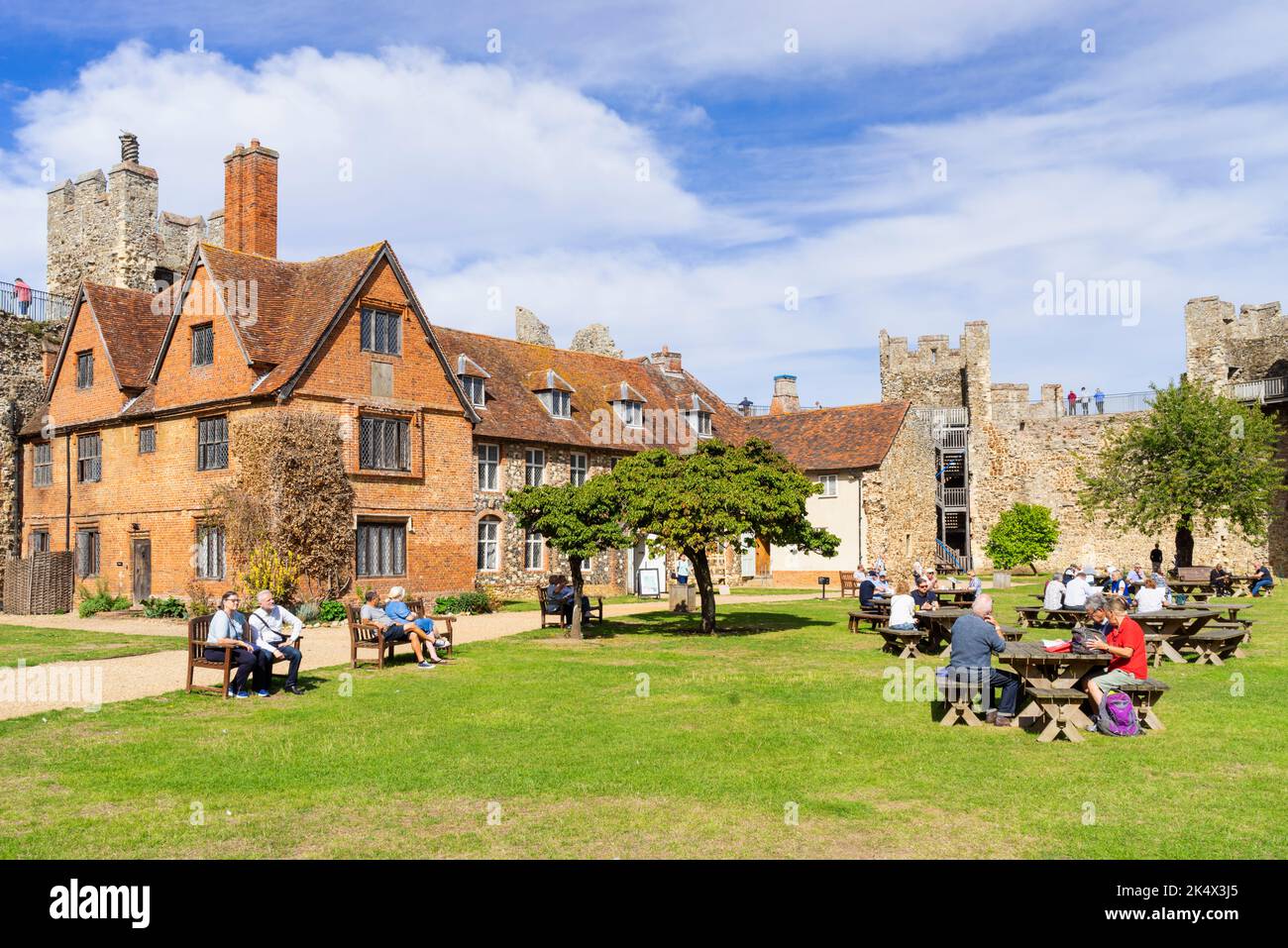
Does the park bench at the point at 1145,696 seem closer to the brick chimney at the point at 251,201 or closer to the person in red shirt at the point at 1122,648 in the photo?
the person in red shirt at the point at 1122,648

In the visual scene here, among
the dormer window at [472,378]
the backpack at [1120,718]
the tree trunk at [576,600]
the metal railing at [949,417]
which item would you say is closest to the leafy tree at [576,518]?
the tree trunk at [576,600]

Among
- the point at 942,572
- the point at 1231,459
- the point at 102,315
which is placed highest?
the point at 102,315

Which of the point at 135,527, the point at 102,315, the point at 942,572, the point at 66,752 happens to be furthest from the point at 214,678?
the point at 942,572

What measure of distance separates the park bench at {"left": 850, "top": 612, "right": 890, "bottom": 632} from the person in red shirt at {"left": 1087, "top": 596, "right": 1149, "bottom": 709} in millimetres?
9679

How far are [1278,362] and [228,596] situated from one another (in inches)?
2016

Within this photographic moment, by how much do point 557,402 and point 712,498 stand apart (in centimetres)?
1803

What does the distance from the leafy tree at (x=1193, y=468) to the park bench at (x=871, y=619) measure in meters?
22.0

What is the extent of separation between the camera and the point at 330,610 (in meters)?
27.7

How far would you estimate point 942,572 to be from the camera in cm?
5194

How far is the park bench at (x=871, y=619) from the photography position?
22562 mm

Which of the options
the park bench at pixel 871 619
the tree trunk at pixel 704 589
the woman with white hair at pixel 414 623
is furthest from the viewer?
the tree trunk at pixel 704 589

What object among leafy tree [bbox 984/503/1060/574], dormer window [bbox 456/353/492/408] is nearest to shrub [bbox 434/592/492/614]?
dormer window [bbox 456/353/492/408]

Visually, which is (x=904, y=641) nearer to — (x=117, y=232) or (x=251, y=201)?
(x=251, y=201)
